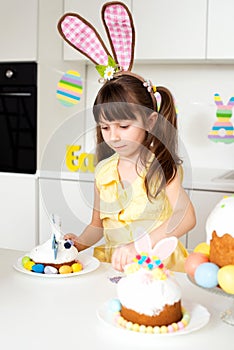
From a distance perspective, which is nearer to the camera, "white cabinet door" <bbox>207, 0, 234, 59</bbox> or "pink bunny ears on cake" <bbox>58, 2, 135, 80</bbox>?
"pink bunny ears on cake" <bbox>58, 2, 135, 80</bbox>

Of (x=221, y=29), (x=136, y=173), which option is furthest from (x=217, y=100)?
(x=136, y=173)

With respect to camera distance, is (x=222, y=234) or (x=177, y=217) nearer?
(x=222, y=234)

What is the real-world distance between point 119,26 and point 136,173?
46 cm

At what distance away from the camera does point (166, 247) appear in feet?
3.23

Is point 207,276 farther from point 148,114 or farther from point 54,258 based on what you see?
point 148,114

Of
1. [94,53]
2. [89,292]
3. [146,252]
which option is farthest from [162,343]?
[94,53]

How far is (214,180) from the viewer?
254 cm

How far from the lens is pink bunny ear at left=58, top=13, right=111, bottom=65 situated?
1.38 m

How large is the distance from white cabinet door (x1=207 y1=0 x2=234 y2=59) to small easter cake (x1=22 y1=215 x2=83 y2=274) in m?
1.69

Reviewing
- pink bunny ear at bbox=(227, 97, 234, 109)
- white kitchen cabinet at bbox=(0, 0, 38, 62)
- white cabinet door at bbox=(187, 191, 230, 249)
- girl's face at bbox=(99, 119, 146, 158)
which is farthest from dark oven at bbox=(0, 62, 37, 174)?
girl's face at bbox=(99, 119, 146, 158)

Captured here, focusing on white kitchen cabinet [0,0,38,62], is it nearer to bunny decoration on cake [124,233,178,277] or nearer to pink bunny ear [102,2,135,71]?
pink bunny ear [102,2,135,71]

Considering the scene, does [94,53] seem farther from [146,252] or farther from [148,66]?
[148,66]

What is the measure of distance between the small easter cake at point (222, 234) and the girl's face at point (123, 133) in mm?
473

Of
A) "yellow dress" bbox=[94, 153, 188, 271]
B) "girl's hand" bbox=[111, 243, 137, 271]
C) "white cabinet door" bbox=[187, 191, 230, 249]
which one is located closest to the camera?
"girl's hand" bbox=[111, 243, 137, 271]
